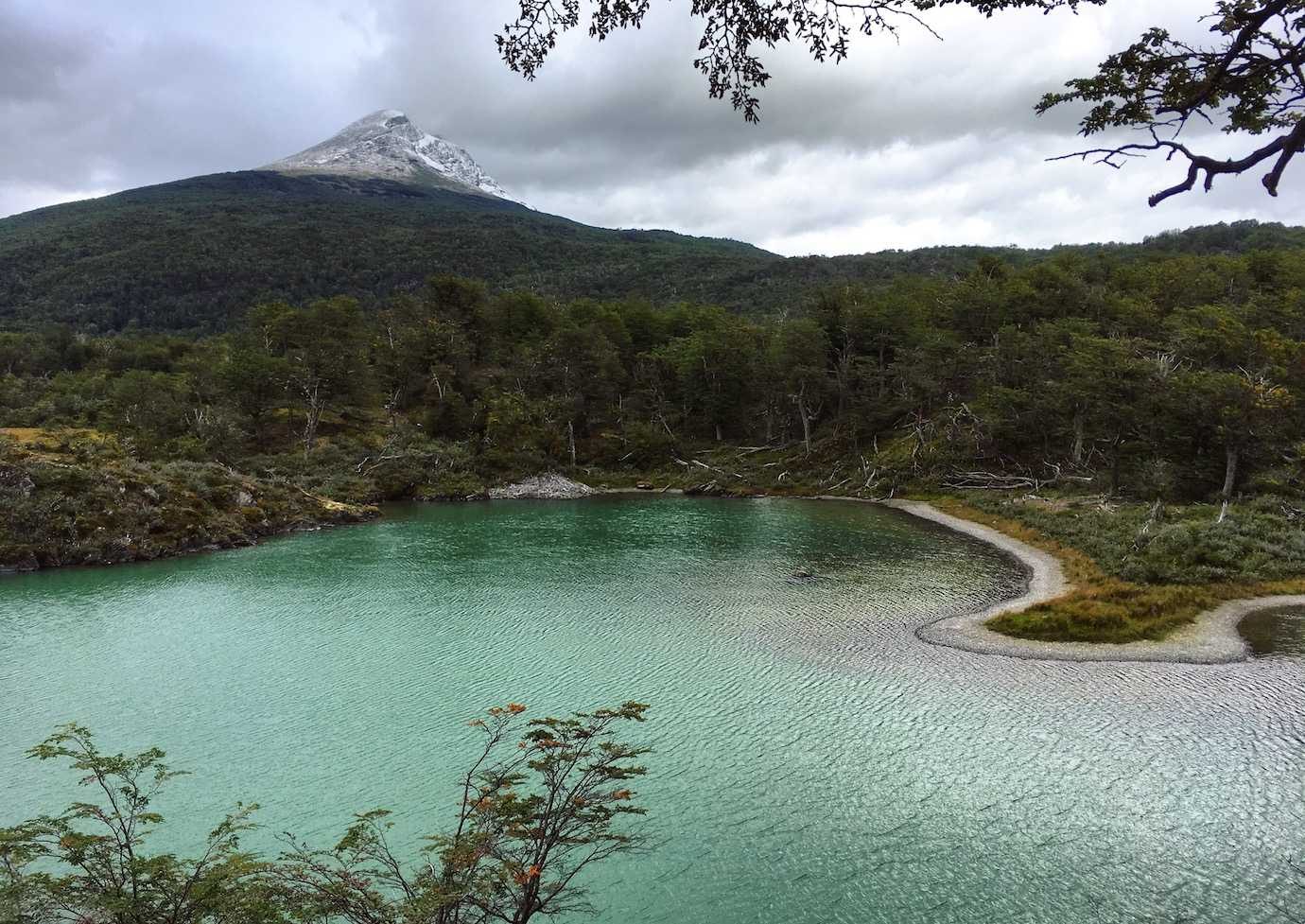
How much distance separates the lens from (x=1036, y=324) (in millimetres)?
46938

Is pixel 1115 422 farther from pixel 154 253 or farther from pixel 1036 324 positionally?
pixel 154 253

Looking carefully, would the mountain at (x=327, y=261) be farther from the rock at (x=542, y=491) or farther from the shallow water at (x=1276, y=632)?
the shallow water at (x=1276, y=632)

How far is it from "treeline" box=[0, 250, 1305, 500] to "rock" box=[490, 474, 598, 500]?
8.80 ft

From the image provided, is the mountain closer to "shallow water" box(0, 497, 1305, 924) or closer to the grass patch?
the grass patch

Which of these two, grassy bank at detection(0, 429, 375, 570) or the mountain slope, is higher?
the mountain slope

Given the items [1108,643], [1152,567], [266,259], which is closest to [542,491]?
[1152,567]

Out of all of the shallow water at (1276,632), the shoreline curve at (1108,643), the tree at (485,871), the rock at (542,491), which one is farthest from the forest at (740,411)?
the tree at (485,871)

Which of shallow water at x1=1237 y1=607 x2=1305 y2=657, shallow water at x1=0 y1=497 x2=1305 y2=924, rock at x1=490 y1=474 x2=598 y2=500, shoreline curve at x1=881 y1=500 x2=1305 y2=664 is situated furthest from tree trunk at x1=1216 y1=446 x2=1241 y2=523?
rock at x1=490 y1=474 x2=598 y2=500

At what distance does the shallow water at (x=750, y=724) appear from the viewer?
29.2 ft

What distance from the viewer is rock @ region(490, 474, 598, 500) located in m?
49.9

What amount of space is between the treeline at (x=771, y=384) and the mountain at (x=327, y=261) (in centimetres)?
Result: 3695

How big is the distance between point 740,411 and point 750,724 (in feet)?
160

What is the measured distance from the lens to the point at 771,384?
181 ft

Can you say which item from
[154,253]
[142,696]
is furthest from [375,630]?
[154,253]
